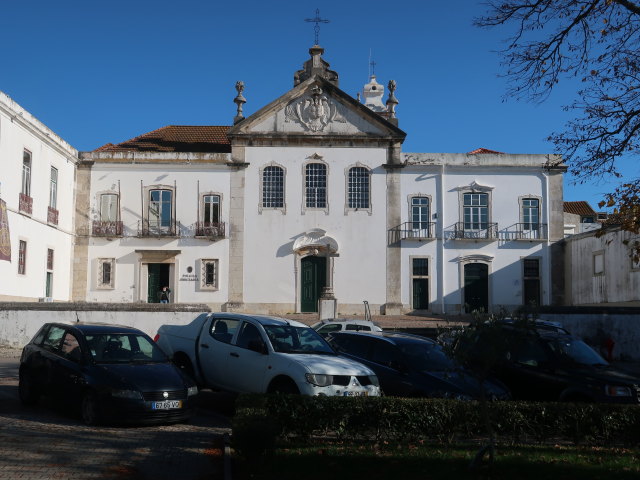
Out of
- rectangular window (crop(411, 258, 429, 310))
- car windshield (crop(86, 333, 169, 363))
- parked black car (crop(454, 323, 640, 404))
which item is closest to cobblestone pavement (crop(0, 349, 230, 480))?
car windshield (crop(86, 333, 169, 363))

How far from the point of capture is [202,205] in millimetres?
32906

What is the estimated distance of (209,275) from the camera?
32656 mm

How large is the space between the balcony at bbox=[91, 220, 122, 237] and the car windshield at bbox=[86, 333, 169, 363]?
21.7 metres

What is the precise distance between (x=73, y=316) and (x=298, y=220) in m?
14.0

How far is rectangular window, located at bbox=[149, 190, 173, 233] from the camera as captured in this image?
108 feet

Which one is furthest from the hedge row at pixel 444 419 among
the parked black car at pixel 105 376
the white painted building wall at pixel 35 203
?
the white painted building wall at pixel 35 203

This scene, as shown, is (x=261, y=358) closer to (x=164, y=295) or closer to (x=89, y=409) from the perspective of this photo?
(x=89, y=409)

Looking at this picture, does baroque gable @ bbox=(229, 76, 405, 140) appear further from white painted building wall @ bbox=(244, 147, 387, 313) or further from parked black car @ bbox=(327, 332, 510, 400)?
parked black car @ bbox=(327, 332, 510, 400)

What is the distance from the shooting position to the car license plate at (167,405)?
10.2 metres

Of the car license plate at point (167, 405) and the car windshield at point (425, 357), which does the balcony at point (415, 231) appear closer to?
the car windshield at point (425, 357)

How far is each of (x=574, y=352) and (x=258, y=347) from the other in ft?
18.8

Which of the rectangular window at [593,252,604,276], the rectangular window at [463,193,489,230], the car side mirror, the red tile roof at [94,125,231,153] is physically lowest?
the car side mirror

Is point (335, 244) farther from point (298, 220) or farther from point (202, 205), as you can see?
point (202, 205)

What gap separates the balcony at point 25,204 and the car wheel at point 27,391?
16.3 metres
